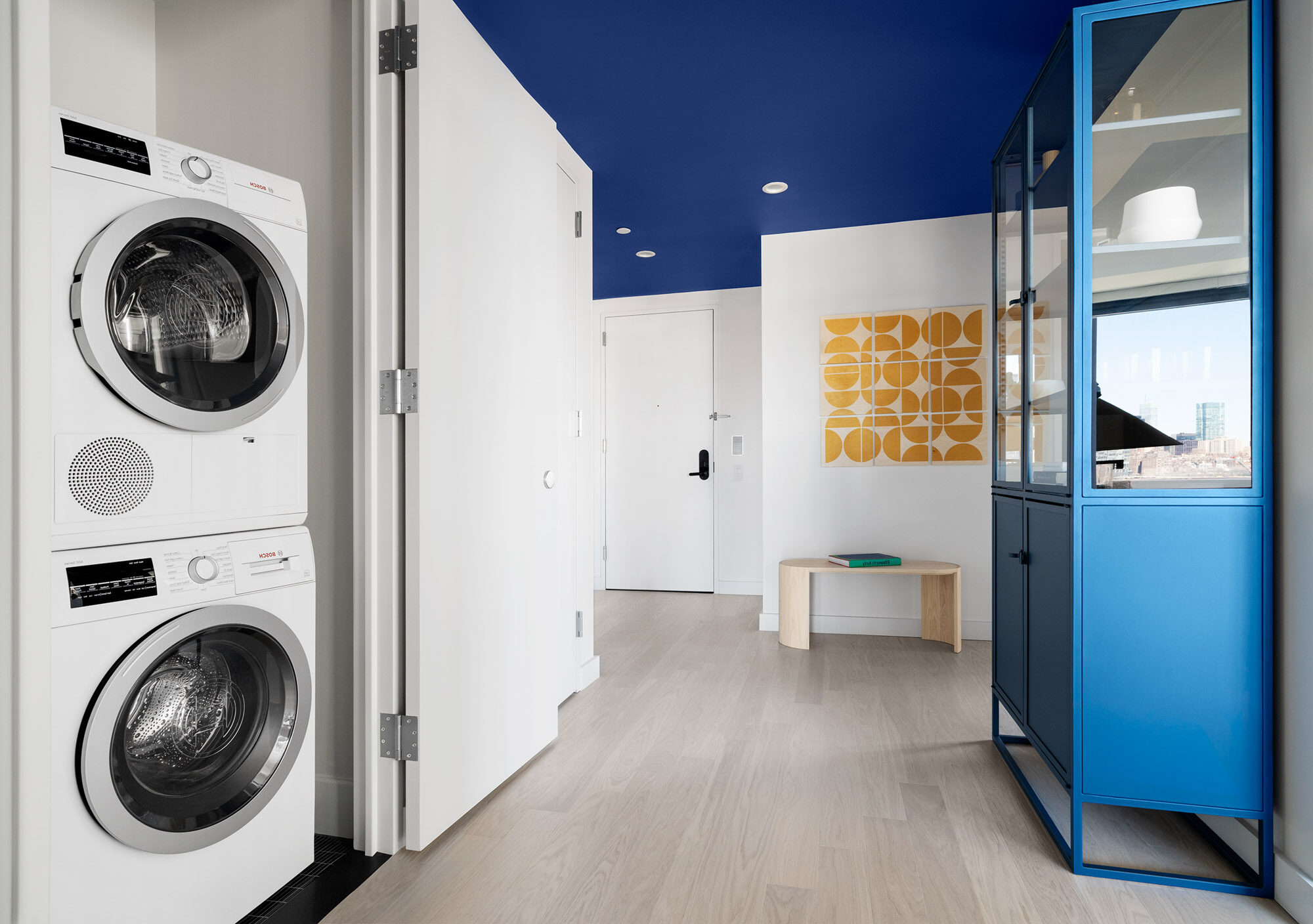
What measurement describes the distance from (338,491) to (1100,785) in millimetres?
1998

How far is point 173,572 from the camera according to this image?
1.30m

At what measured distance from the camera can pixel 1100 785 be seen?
1659 mm

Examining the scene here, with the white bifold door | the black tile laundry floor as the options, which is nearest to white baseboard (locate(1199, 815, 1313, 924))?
the white bifold door

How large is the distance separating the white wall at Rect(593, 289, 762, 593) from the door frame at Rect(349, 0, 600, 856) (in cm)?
356

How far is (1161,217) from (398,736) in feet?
7.35

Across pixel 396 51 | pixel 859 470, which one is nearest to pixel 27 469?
pixel 396 51

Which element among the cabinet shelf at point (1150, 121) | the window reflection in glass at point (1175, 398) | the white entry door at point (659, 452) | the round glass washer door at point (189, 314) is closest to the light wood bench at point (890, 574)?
the white entry door at point (659, 452)

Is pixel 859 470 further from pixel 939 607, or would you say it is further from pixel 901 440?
pixel 939 607

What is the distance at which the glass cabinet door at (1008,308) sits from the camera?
2201mm

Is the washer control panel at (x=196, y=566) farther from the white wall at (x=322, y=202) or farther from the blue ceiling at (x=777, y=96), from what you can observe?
the blue ceiling at (x=777, y=96)

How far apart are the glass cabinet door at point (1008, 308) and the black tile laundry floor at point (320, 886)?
2092 millimetres

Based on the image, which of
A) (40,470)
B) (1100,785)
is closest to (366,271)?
(40,470)

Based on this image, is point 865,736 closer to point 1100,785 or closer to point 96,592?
point 1100,785

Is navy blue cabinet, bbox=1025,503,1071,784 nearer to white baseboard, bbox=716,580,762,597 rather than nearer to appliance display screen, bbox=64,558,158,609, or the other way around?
appliance display screen, bbox=64,558,158,609
